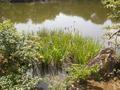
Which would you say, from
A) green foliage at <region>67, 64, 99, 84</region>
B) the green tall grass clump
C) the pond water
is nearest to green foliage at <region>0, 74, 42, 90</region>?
green foliage at <region>67, 64, 99, 84</region>

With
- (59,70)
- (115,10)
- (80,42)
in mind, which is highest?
(115,10)

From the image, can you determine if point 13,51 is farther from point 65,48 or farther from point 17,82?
point 65,48

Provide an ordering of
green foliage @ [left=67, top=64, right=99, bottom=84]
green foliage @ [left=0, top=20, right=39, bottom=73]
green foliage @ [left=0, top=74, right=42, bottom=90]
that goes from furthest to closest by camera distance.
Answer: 1. green foliage @ [left=0, top=20, right=39, bottom=73]
2. green foliage @ [left=67, top=64, right=99, bottom=84]
3. green foliage @ [left=0, top=74, right=42, bottom=90]

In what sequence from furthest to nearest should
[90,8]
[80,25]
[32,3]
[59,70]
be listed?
[32,3], [90,8], [80,25], [59,70]

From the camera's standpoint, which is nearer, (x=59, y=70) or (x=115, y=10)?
(x=115, y=10)

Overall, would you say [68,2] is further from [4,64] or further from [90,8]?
[4,64]

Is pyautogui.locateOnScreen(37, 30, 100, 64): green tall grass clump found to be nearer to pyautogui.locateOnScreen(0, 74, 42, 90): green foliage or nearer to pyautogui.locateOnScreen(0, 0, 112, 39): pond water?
pyautogui.locateOnScreen(0, 74, 42, 90): green foliage

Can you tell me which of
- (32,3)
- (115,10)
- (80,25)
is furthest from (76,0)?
(115,10)

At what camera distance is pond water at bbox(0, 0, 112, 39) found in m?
13.0

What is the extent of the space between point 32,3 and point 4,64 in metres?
15.6

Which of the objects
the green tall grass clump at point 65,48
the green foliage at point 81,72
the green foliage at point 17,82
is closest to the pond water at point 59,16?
the green tall grass clump at point 65,48

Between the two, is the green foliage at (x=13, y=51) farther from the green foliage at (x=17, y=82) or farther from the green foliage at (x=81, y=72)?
the green foliage at (x=81, y=72)

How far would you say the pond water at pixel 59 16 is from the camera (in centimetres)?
1300

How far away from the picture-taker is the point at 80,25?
13414 mm
